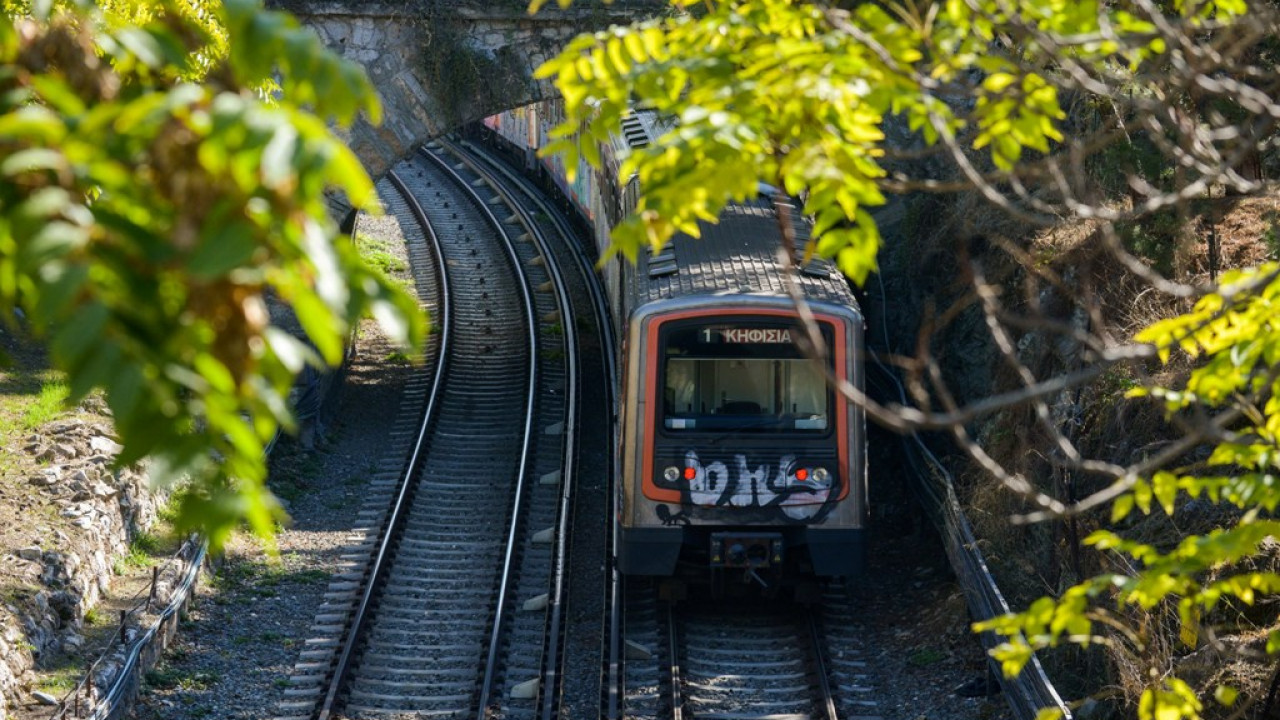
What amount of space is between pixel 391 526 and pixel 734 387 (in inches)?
182

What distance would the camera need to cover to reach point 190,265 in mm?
2613

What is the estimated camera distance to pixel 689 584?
1356 centimetres

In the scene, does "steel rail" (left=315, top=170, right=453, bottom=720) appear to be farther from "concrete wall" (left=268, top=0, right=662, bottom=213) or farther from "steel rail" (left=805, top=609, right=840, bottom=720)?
"steel rail" (left=805, top=609, right=840, bottom=720)

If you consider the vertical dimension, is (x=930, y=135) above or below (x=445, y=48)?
below

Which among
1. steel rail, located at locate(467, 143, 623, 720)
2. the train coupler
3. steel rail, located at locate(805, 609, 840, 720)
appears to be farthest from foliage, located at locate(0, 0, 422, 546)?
the train coupler

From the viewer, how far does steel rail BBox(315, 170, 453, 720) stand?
11383mm

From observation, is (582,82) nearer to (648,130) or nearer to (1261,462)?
(1261,462)

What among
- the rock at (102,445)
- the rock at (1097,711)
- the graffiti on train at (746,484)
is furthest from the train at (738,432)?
the rock at (102,445)

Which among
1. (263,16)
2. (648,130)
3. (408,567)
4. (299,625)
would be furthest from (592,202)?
(263,16)

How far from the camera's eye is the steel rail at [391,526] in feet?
37.3

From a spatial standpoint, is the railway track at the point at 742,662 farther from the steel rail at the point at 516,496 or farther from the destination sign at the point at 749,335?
the destination sign at the point at 749,335

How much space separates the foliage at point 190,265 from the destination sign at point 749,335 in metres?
9.04

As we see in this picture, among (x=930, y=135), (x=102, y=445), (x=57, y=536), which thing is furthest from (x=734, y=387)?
(x=930, y=135)

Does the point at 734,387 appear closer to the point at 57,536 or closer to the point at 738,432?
the point at 738,432
